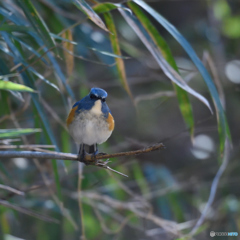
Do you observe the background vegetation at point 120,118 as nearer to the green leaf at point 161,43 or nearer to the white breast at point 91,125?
the green leaf at point 161,43

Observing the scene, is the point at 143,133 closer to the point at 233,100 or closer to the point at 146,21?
the point at 233,100

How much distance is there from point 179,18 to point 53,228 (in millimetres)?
3648

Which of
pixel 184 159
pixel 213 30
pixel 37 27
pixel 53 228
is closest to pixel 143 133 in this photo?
pixel 184 159

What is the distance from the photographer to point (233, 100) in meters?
5.50

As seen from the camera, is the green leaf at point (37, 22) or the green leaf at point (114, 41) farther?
the green leaf at point (114, 41)

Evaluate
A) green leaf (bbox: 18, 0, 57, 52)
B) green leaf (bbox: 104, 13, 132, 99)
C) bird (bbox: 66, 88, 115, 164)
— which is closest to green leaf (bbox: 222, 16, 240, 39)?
green leaf (bbox: 104, 13, 132, 99)

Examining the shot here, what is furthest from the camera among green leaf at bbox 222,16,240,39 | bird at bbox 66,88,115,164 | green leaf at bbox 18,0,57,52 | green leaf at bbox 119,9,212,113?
green leaf at bbox 222,16,240,39

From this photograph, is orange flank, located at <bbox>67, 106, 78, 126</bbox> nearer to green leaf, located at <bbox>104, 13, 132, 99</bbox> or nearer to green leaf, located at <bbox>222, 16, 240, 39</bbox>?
green leaf, located at <bbox>104, 13, 132, 99</bbox>

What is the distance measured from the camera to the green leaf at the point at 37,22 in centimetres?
217

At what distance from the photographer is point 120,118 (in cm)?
588

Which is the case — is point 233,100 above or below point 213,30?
below

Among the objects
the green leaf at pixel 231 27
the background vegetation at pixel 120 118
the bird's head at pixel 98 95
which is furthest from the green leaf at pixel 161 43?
the green leaf at pixel 231 27

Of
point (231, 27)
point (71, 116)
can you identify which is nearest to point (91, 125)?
point (71, 116)

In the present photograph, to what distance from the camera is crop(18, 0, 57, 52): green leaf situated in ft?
7.11
